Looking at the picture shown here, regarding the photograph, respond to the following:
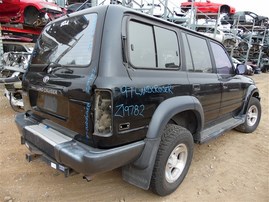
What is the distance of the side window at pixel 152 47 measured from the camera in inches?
90.1

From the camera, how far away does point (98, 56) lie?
6.84 ft

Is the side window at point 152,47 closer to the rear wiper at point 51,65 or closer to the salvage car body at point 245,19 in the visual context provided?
the rear wiper at point 51,65

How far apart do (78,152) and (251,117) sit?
4.27 m

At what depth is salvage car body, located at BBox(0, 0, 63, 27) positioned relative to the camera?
25.9ft

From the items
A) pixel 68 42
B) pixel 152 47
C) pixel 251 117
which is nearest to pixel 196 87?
pixel 152 47

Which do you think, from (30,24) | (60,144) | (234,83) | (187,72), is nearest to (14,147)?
(60,144)

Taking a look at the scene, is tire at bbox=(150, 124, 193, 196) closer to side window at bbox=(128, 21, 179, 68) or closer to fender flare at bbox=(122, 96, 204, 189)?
fender flare at bbox=(122, 96, 204, 189)

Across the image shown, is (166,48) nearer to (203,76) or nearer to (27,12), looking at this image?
(203,76)

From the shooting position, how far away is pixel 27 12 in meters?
8.23

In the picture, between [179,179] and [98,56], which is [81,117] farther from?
[179,179]

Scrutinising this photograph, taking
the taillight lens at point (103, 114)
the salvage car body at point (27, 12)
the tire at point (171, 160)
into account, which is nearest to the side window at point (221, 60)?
the tire at point (171, 160)

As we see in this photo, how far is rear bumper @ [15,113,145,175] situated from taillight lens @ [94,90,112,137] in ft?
0.53

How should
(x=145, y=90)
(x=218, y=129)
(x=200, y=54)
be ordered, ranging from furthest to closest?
(x=218, y=129), (x=200, y=54), (x=145, y=90)

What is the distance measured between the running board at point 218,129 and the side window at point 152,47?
1.13 meters
